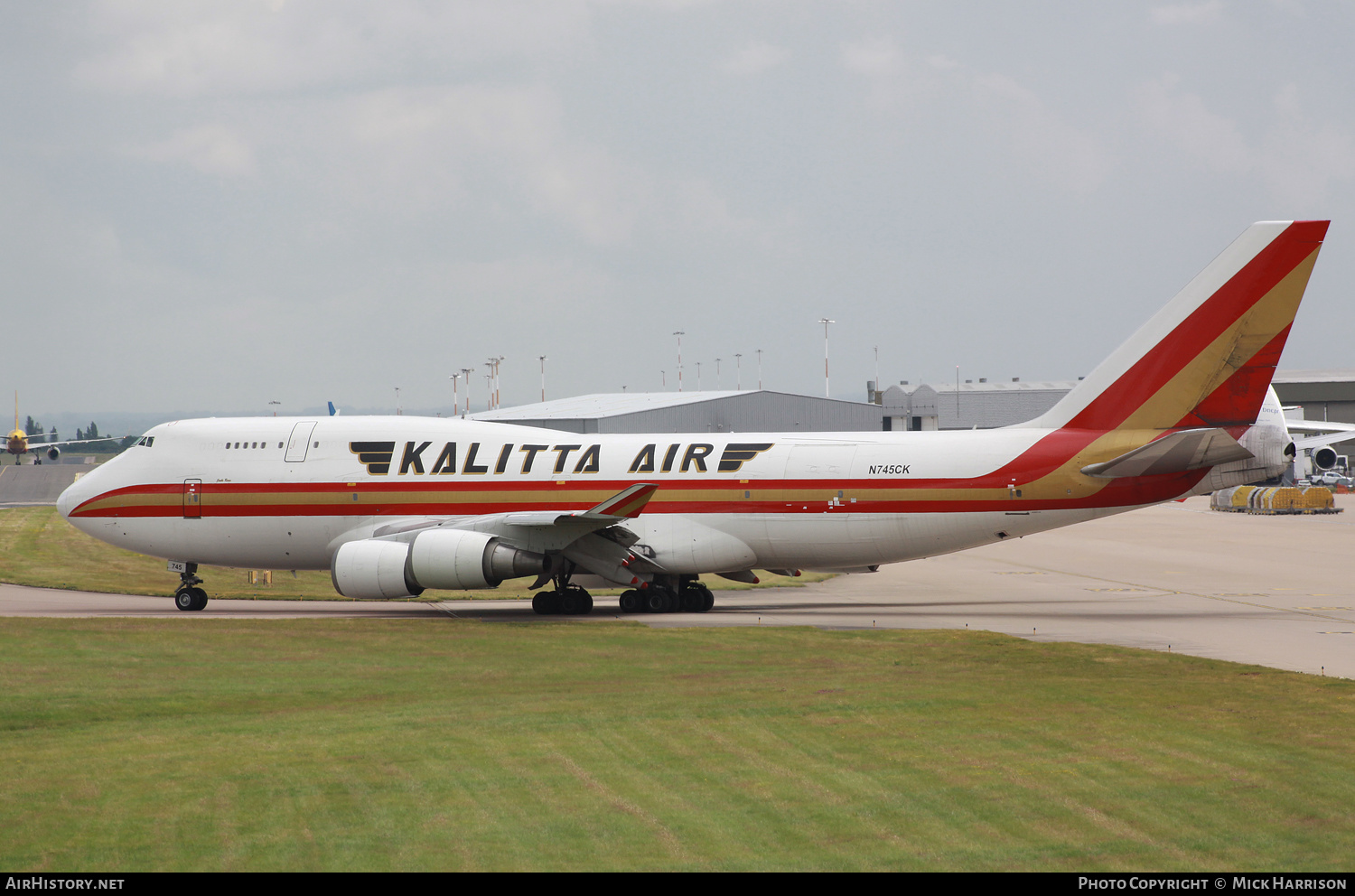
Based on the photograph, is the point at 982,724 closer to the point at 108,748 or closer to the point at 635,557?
the point at 108,748

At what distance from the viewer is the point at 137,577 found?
38.9 m

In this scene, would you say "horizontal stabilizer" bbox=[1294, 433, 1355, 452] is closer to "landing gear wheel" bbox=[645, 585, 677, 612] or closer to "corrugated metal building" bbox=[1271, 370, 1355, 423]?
"corrugated metal building" bbox=[1271, 370, 1355, 423]

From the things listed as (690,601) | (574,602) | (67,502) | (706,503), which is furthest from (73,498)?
(706,503)

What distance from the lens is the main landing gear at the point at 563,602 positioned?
94.9 feet

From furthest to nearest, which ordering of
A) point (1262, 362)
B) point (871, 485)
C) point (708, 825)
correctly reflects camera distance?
point (871, 485)
point (1262, 362)
point (708, 825)

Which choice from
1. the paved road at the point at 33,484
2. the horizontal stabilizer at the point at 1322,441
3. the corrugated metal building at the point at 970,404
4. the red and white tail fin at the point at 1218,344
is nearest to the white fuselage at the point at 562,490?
the red and white tail fin at the point at 1218,344

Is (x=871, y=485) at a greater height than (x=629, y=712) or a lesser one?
greater

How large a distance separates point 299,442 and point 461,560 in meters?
6.28

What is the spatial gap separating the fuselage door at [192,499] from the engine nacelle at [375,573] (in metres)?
4.98

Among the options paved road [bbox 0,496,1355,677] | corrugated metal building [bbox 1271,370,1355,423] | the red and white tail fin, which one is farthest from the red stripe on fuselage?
corrugated metal building [bbox 1271,370,1355,423]
